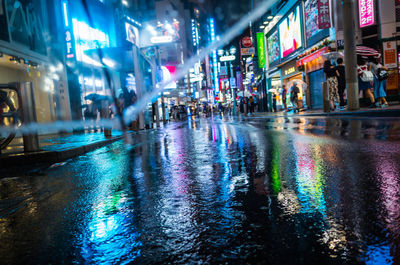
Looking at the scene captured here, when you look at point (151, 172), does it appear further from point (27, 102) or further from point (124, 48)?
point (124, 48)

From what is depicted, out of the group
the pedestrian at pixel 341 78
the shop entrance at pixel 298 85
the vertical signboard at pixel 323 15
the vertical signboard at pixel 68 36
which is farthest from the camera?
the shop entrance at pixel 298 85

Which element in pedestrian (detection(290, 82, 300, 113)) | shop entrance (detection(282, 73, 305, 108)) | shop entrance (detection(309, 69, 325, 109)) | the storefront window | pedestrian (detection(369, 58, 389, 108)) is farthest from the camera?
shop entrance (detection(309, 69, 325, 109))

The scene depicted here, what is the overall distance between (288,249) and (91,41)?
24314 millimetres

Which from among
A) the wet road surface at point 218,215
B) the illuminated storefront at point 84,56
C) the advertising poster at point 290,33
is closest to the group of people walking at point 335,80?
the advertising poster at point 290,33

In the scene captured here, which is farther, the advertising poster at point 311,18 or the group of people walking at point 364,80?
the advertising poster at point 311,18

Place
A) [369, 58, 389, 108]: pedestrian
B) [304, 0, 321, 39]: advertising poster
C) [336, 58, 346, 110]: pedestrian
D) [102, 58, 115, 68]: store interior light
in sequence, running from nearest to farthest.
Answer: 1. [369, 58, 389, 108]: pedestrian
2. [336, 58, 346, 110]: pedestrian
3. [102, 58, 115, 68]: store interior light
4. [304, 0, 321, 39]: advertising poster

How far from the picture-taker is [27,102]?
6.71 m

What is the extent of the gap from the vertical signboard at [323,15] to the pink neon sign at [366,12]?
5.94 feet

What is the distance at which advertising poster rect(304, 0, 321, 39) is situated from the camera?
71.6 feet

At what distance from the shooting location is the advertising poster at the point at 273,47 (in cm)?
3434

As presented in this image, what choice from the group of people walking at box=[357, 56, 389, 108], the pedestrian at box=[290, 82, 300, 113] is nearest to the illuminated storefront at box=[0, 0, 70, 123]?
the pedestrian at box=[290, 82, 300, 113]

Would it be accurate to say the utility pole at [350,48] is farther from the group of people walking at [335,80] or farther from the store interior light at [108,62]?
the store interior light at [108,62]

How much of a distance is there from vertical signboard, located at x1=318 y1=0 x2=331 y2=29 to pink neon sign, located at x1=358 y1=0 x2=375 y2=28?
1.81m

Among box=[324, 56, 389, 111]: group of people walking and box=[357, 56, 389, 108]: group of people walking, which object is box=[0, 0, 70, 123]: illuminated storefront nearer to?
box=[324, 56, 389, 111]: group of people walking
